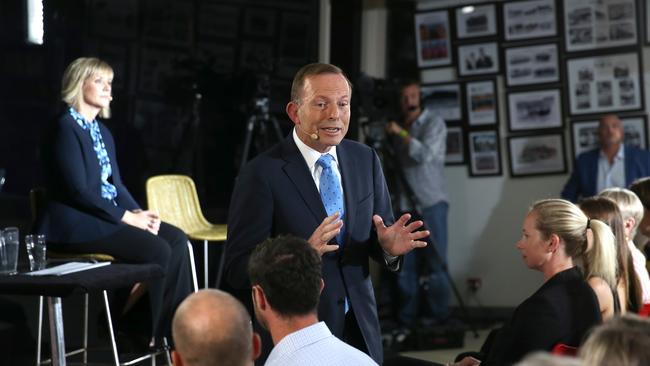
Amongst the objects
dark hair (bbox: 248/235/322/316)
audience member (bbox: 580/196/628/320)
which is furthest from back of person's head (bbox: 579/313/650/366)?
audience member (bbox: 580/196/628/320)

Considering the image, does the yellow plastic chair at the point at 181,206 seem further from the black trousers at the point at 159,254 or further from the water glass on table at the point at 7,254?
the water glass on table at the point at 7,254

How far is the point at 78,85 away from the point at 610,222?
8.50 feet

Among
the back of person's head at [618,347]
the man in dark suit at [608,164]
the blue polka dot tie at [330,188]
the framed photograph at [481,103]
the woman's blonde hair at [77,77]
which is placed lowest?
the back of person's head at [618,347]

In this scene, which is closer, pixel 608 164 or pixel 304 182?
pixel 304 182

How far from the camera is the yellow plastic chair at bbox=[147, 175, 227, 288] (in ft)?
18.3

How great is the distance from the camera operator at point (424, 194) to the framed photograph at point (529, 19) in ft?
3.02

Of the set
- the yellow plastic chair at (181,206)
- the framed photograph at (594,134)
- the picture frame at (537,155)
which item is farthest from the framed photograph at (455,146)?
the yellow plastic chair at (181,206)

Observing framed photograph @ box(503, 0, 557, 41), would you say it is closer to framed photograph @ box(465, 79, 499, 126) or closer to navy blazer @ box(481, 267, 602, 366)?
framed photograph @ box(465, 79, 499, 126)

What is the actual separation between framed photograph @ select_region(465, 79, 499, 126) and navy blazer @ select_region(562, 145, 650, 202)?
32.3 inches

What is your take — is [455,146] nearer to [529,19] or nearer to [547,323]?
[529,19]

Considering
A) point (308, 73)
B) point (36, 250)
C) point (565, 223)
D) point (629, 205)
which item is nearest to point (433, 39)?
point (629, 205)

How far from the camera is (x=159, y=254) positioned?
4727 millimetres

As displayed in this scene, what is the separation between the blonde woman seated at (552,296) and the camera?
109 inches

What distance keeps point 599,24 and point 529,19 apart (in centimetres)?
53
